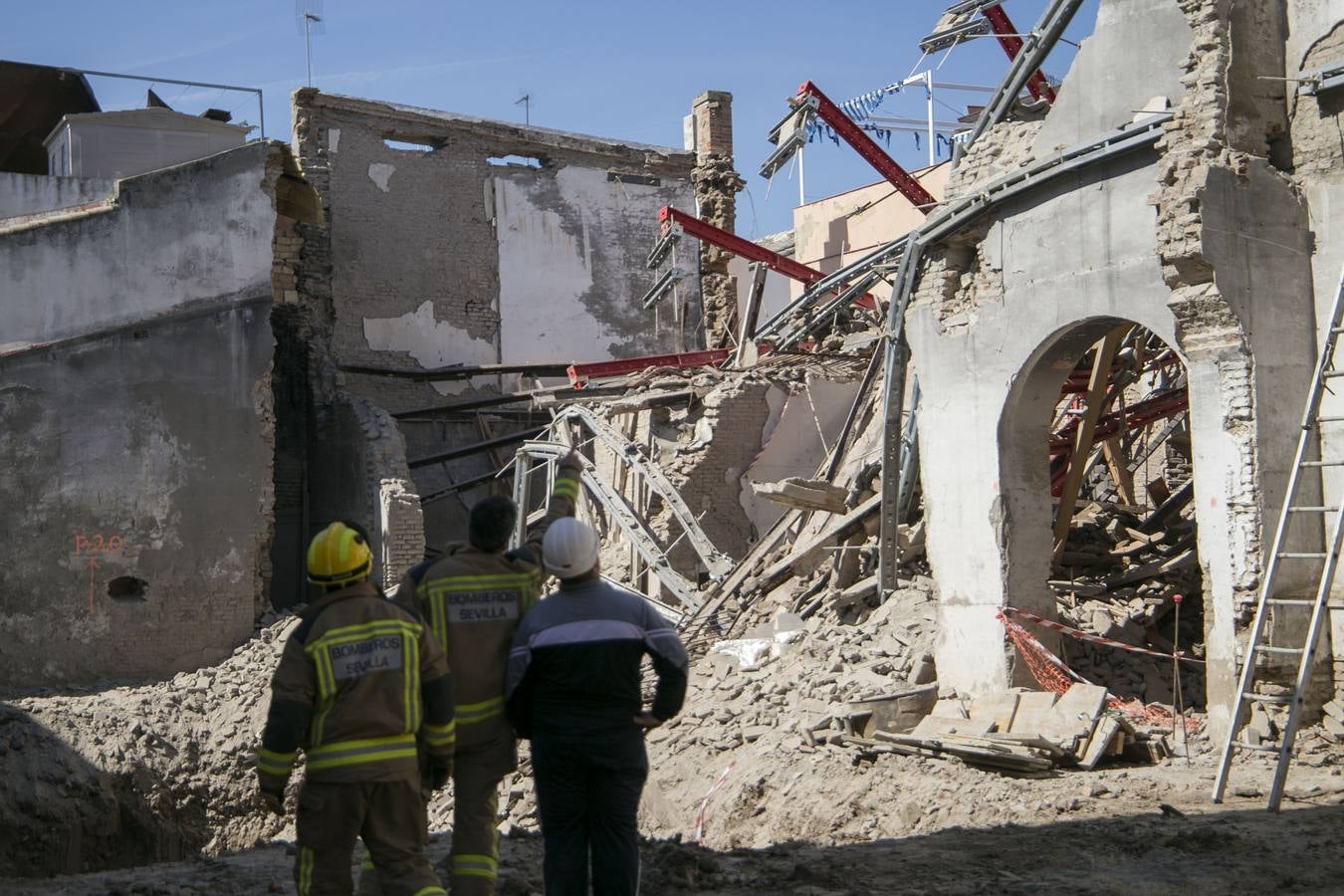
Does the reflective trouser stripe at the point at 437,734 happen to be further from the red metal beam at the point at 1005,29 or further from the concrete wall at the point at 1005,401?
the red metal beam at the point at 1005,29

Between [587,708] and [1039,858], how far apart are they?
3283 millimetres

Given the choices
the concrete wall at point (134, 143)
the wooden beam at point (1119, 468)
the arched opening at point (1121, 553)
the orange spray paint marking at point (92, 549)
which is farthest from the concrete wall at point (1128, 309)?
the concrete wall at point (134, 143)

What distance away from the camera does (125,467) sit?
15883 millimetres

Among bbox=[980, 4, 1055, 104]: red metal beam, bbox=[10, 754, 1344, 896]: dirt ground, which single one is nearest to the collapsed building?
bbox=[10, 754, 1344, 896]: dirt ground

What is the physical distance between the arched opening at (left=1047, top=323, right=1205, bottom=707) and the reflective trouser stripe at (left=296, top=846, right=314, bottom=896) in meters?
7.30

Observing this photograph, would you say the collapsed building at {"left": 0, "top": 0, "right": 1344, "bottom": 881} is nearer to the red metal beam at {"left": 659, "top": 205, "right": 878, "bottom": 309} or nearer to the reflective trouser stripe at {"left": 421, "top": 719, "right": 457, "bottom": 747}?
the red metal beam at {"left": 659, "top": 205, "right": 878, "bottom": 309}

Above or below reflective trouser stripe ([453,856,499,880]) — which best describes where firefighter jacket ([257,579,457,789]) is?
above

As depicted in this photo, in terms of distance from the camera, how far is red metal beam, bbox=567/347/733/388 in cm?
2275

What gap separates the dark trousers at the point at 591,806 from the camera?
5477 millimetres

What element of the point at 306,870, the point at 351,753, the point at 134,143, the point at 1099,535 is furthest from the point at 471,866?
the point at 134,143

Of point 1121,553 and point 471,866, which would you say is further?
point 1121,553

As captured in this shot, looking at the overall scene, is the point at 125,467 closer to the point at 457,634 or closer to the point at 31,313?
the point at 31,313

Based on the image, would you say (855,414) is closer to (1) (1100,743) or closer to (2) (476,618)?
(1) (1100,743)

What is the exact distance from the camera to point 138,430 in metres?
16.0
